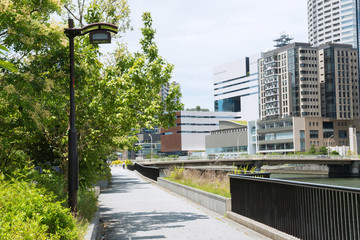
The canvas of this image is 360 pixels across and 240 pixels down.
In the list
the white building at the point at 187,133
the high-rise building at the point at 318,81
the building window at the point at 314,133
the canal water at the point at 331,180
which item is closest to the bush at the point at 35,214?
the canal water at the point at 331,180

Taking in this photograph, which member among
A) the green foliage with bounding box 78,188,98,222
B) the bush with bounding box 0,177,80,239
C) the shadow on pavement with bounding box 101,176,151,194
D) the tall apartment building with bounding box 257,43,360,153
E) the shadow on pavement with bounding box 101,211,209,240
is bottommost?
the shadow on pavement with bounding box 101,176,151,194

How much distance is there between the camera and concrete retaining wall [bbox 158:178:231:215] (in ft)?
45.6

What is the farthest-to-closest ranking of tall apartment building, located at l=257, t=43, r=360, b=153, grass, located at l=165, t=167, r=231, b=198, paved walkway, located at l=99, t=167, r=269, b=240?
1. tall apartment building, located at l=257, t=43, r=360, b=153
2. grass, located at l=165, t=167, r=231, b=198
3. paved walkway, located at l=99, t=167, r=269, b=240

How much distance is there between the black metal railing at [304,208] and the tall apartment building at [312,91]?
13089cm

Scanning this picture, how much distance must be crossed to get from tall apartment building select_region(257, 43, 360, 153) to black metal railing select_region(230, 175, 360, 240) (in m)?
131

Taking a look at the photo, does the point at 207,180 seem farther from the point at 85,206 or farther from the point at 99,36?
the point at 99,36

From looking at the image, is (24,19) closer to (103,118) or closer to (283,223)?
(103,118)

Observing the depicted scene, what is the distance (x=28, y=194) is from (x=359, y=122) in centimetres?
15613

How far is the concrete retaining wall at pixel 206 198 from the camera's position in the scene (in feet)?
45.6

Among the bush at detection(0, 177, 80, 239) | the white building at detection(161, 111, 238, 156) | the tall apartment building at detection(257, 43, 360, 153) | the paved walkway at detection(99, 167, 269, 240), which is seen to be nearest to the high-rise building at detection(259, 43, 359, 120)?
the tall apartment building at detection(257, 43, 360, 153)

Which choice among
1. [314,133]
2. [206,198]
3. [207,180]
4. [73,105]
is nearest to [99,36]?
[73,105]

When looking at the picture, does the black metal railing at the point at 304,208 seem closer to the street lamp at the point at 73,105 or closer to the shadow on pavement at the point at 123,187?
the street lamp at the point at 73,105

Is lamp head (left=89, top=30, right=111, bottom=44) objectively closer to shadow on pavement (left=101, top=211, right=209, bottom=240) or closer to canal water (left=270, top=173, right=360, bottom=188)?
shadow on pavement (left=101, top=211, right=209, bottom=240)

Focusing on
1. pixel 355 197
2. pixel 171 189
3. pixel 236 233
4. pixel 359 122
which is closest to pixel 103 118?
pixel 236 233
